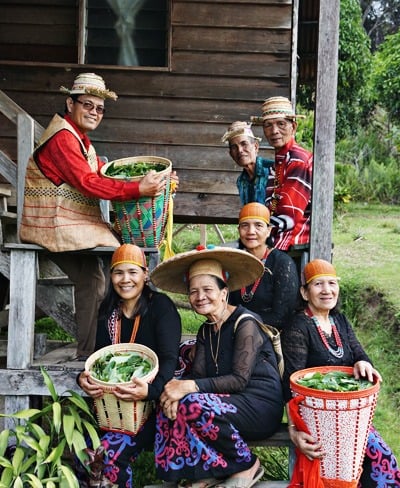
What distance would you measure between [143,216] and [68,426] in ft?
4.31

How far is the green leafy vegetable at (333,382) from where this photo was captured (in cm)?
375

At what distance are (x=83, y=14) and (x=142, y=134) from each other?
1291 millimetres

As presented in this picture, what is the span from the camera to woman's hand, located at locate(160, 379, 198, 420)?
12.6 feet

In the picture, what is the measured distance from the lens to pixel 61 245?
451cm

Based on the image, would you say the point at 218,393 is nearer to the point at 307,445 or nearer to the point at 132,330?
the point at 307,445

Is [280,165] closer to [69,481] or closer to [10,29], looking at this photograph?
[69,481]

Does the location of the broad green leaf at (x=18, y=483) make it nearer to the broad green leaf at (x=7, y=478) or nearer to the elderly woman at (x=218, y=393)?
the broad green leaf at (x=7, y=478)

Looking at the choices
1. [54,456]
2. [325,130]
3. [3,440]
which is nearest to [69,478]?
[54,456]

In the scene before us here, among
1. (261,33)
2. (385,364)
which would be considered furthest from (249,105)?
(385,364)

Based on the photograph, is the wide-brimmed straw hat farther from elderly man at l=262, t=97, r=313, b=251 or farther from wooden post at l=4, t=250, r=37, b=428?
wooden post at l=4, t=250, r=37, b=428

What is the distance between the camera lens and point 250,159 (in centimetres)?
507

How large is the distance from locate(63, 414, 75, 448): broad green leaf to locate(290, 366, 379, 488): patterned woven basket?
3.90ft

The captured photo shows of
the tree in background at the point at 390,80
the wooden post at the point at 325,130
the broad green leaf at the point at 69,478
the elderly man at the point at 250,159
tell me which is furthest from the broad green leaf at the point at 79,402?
the tree in background at the point at 390,80

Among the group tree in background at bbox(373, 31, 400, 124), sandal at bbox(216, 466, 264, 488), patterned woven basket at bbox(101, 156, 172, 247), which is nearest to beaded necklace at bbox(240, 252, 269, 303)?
patterned woven basket at bbox(101, 156, 172, 247)
